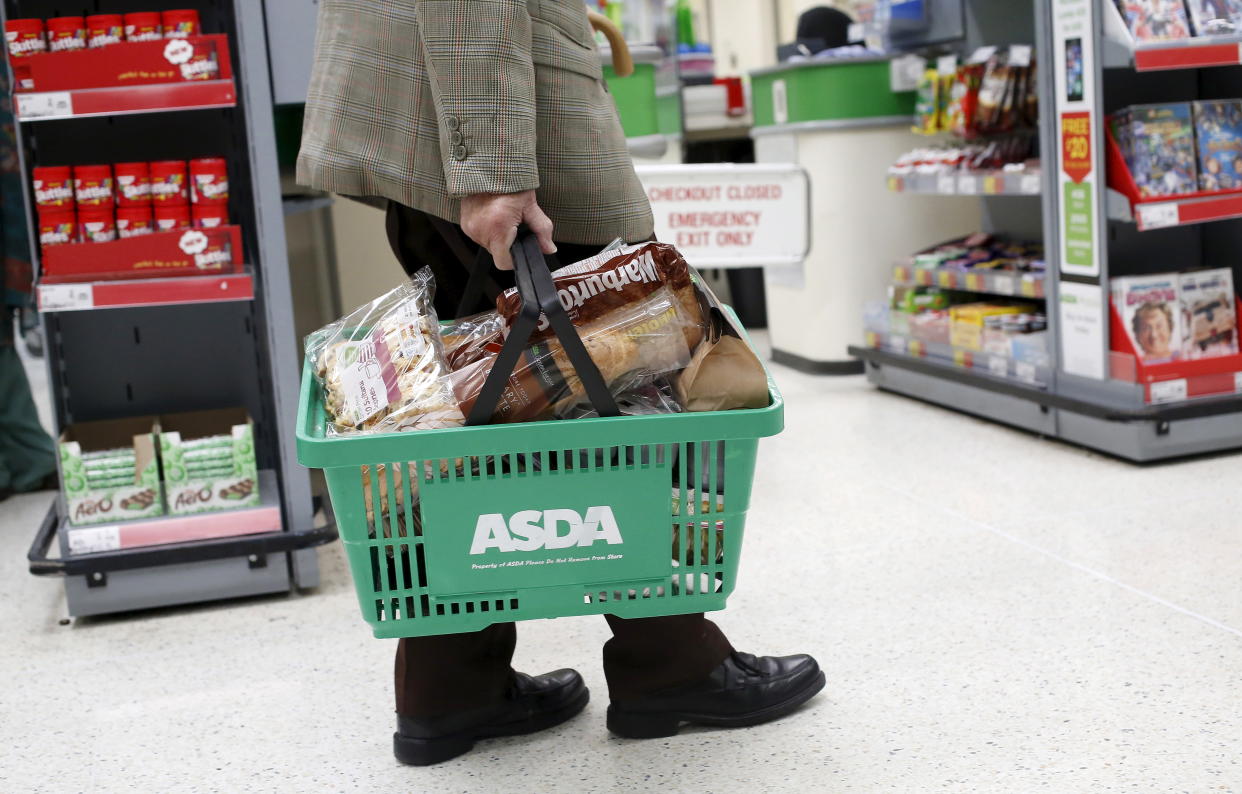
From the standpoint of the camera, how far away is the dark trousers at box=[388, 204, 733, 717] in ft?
6.11

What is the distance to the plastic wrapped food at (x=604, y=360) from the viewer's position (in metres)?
1.43

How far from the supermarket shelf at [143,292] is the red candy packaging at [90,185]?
185 millimetres

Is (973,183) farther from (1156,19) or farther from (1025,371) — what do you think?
(1156,19)

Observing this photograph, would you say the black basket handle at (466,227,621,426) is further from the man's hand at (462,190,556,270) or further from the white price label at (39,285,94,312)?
the white price label at (39,285,94,312)

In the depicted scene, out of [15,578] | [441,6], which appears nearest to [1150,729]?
[441,6]

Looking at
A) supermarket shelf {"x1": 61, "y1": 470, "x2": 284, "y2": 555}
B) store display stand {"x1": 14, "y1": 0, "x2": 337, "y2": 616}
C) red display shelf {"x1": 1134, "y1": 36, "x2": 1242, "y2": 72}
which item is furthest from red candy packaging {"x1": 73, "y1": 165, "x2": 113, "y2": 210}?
red display shelf {"x1": 1134, "y1": 36, "x2": 1242, "y2": 72}

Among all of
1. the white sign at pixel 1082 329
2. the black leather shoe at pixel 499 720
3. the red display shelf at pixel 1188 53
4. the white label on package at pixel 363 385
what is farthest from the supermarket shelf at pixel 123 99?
the white sign at pixel 1082 329

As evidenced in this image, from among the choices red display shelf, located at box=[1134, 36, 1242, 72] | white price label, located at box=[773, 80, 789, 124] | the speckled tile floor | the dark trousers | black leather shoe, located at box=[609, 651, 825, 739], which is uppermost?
white price label, located at box=[773, 80, 789, 124]

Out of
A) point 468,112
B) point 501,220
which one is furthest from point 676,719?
point 468,112

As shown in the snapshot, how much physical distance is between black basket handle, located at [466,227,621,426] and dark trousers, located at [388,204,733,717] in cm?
45

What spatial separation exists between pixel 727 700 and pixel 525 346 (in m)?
0.80

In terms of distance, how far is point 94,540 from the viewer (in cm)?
264

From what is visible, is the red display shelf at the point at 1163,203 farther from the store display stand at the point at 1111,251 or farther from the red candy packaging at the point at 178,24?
the red candy packaging at the point at 178,24

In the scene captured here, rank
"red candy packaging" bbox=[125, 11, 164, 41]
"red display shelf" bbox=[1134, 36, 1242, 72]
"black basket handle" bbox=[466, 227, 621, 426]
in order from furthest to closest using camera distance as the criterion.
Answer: "red display shelf" bbox=[1134, 36, 1242, 72] → "red candy packaging" bbox=[125, 11, 164, 41] → "black basket handle" bbox=[466, 227, 621, 426]
